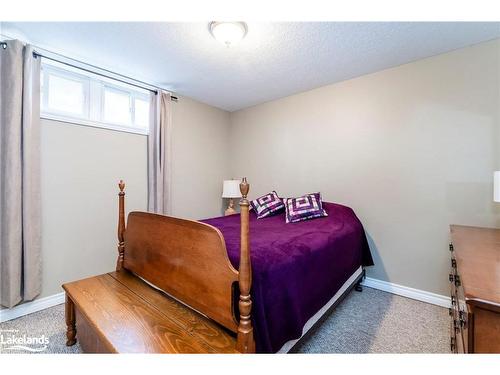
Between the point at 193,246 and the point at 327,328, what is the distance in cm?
135

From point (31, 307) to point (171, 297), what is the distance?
5.33 ft

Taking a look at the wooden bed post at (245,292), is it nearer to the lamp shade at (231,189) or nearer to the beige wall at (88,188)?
the beige wall at (88,188)

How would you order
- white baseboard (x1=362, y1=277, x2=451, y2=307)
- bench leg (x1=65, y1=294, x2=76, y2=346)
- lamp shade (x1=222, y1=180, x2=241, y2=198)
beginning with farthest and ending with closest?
lamp shade (x1=222, y1=180, x2=241, y2=198), white baseboard (x1=362, y1=277, x2=451, y2=307), bench leg (x1=65, y1=294, x2=76, y2=346)

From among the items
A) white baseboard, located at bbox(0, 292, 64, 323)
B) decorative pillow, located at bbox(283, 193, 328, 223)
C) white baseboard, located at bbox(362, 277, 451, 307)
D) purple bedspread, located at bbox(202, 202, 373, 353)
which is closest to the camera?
purple bedspread, located at bbox(202, 202, 373, 353)

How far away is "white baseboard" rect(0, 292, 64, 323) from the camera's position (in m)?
1.89

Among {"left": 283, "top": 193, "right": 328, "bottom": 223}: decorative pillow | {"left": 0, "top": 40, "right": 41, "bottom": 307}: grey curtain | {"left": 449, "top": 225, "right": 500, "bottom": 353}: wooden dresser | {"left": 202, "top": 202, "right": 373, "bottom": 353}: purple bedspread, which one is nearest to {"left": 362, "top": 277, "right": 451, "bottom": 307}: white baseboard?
{"left": 202, "top": 202, "right": 373, "bottom": 353}: purple bedspread

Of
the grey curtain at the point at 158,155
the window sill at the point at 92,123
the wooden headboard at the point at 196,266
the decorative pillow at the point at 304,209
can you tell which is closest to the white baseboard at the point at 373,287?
the decorative pillow at the point at 304,209

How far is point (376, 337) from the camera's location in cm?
167

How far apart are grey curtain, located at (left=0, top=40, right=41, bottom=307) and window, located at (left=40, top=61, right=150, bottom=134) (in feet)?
0.65

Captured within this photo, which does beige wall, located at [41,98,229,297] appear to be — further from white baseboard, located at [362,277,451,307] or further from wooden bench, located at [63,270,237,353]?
white baseboard, located at [362,277,451,307]

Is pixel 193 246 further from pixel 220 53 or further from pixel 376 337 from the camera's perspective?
pixel 220 53

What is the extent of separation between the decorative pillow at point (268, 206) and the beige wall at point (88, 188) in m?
1.13

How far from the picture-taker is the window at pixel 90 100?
2164 millimetres

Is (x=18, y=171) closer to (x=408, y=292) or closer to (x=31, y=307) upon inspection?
(x=31, y=307)
